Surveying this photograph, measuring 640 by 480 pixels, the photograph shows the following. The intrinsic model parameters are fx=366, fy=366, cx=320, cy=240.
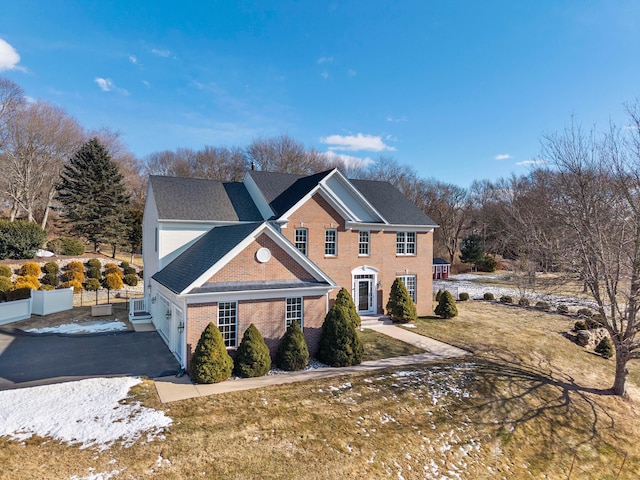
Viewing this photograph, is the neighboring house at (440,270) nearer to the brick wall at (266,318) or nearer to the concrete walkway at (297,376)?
the concrete walkway at (297,376)

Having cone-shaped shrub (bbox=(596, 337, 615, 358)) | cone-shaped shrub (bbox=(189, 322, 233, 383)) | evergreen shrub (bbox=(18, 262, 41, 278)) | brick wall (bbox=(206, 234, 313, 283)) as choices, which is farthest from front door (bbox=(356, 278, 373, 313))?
evergreen shrub (bbox=(18, 262, 41, 278))

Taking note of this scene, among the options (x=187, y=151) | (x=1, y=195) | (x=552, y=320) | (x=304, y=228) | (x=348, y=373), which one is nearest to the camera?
(x=348, y=373)

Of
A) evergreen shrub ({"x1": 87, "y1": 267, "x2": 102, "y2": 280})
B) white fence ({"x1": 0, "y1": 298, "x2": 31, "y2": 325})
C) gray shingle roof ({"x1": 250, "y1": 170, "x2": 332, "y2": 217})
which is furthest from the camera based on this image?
evergreen shrub ({"x1": 87, "y1": 267, "x2": 102, "y2": 280})

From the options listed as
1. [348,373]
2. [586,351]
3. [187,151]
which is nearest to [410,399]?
[348,373]

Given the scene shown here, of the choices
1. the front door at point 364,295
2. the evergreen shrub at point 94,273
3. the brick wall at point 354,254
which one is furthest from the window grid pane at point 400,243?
the evergreen shrub at point 94,273

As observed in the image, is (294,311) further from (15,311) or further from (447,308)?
(15,311)

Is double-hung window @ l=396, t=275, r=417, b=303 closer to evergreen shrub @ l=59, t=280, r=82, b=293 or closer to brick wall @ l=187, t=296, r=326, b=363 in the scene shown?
brick wall @ l=187, t=296, r=326, b=363

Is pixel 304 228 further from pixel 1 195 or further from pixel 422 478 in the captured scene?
pixel 1 195

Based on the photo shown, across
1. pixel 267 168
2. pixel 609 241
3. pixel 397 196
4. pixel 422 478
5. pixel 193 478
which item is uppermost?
pixel 267 168
